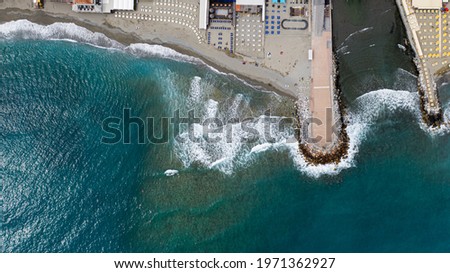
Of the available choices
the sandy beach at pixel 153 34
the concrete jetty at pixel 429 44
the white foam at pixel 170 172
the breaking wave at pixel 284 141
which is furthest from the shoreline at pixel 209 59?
the white foam at pixel 170 172

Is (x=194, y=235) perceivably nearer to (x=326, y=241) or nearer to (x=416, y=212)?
(x=326, y=241)

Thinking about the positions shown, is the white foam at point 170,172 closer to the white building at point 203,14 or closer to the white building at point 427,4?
the white building at point 203,14

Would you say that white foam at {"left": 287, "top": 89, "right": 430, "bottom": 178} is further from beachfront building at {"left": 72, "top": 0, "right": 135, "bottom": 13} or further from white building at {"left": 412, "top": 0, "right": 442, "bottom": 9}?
beachfront building at {"left": 72, "top": 0, "right": 135, "bottom": 13}

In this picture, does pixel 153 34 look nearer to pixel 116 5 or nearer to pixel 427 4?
pixel 116 5

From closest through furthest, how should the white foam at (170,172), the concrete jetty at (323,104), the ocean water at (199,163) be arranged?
the ocean water at (199,163)
the white foam at (170,172)
the concrete jetty at (323,104)

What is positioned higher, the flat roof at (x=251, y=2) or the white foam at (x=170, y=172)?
the flat roof at (x=251, y=2)

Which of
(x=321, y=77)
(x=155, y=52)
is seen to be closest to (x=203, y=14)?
(x=155, y=52)
